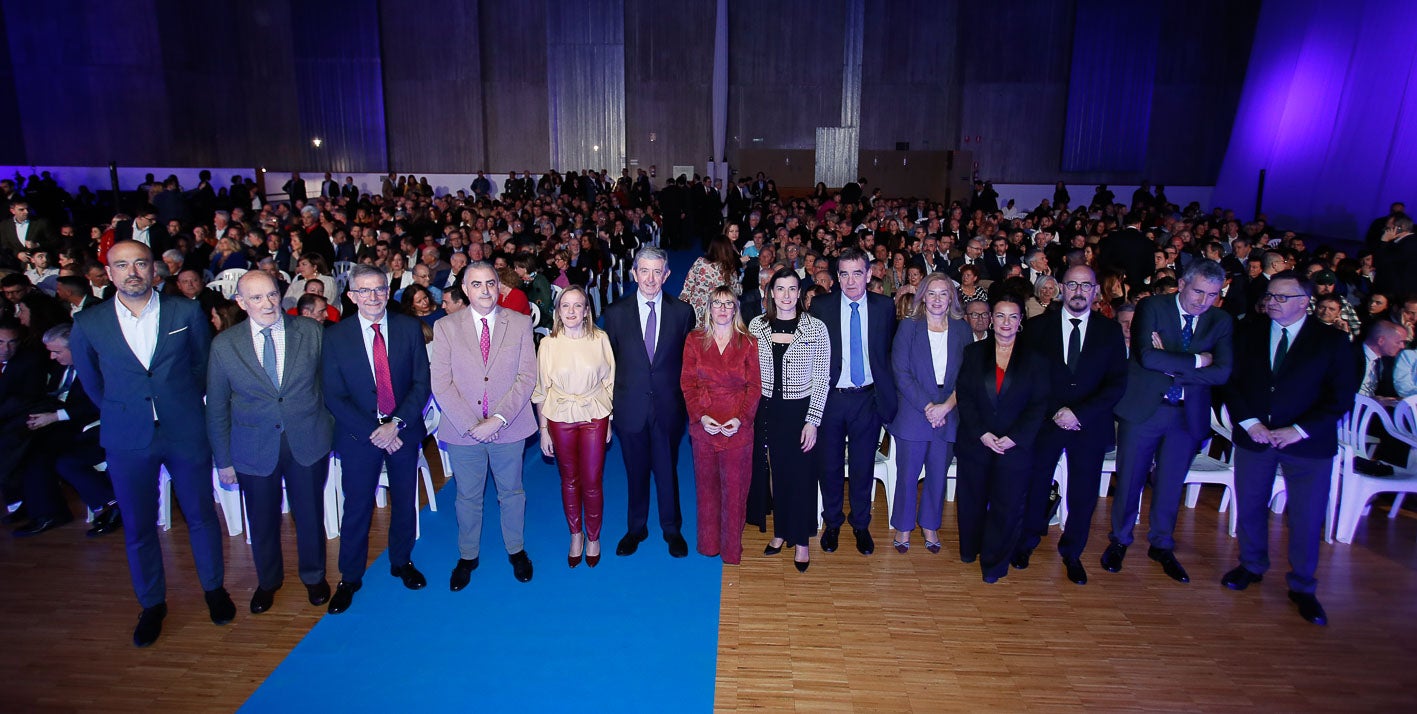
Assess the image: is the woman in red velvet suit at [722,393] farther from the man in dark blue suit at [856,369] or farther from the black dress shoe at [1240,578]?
the black dress shoe at [1240,578]

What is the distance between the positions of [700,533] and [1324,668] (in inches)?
112

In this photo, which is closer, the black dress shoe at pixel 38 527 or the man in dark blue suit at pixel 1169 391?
the man in dark blue suit at pixel 1169 391

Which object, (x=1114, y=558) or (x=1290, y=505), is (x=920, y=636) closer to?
(x=1114, y=558)

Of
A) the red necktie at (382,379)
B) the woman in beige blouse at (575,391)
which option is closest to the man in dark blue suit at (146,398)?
the red necktie at (382,379)

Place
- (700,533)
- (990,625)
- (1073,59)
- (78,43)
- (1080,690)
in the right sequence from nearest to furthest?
(1080,690) → (990,625) → (700,533) → (78,43) → (1073,59)

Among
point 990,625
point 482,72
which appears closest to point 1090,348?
point 990,625

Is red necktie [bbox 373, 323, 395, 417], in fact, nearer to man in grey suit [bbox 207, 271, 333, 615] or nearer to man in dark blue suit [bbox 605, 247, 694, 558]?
man in grey suit [bbox 207, 271, 333, 615]

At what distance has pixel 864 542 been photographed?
4.43m

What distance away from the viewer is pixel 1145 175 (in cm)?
2069

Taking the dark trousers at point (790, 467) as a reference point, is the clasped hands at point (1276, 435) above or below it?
above

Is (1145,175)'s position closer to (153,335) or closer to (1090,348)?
(1090,348)

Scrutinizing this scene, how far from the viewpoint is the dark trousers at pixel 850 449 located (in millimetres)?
4145

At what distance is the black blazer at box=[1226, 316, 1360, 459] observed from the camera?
3734 mm

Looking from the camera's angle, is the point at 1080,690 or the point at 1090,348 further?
the point at 1090,348
